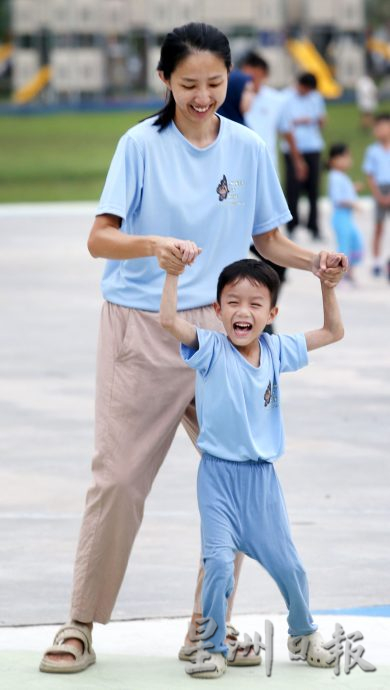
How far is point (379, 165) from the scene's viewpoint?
51.0ft

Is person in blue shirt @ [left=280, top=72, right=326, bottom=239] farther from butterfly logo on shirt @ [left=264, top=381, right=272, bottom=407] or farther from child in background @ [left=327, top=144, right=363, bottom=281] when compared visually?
butterfly logo on shirt @ [left=264, top=381, right=272, bottom=407]

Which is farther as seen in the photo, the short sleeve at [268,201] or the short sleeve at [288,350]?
the short sleeve at [268,201]

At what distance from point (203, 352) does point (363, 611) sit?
4.34ft

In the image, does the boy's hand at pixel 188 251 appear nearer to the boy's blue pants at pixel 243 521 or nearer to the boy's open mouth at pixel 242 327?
the boy's open mouth at pixel 242 327

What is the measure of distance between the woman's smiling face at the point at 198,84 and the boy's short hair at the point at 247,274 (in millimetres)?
435

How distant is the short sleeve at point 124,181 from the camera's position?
4.77 metres

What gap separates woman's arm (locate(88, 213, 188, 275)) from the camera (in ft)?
14.9

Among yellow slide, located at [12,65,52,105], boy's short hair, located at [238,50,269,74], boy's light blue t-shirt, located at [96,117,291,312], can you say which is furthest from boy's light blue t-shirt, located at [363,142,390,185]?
yellow slide, located at [12,65,52,105]

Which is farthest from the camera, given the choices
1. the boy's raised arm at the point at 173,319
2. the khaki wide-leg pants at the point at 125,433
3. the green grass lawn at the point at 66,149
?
the green grass lawn at the point at 66,149

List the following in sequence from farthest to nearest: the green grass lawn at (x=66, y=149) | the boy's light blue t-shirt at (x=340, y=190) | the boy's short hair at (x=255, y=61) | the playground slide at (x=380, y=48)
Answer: the playground slide at (x=380, y=48) → the green grass lawn at (x=66, y=149) → the boy's light blue t-shirt at (x=340, y=190) → the boy's short hair at (x=255, y=61)

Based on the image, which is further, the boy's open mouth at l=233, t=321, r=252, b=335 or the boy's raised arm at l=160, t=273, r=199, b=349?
the boy's open mouth at l=233, t=321, r=252, b=335

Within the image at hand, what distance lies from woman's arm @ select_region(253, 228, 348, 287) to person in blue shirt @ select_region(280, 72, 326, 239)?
13.2 meters

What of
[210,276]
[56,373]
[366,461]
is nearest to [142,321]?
[210,276]

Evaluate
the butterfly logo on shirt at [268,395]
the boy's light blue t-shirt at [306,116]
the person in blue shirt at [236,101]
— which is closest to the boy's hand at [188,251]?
the butterfly logo on shirt at [268,395]
